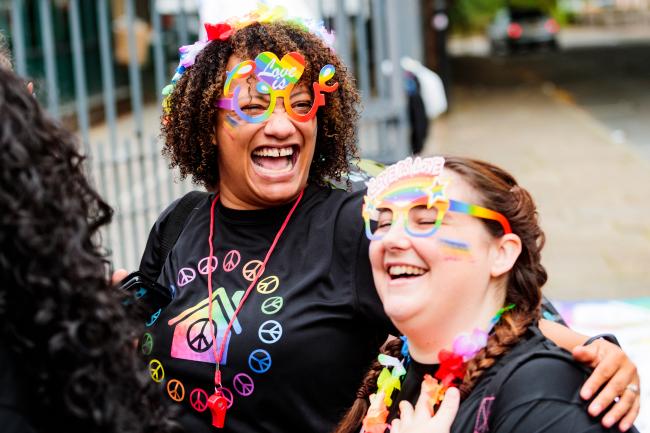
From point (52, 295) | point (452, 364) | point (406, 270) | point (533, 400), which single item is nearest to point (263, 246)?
point (406, 270)

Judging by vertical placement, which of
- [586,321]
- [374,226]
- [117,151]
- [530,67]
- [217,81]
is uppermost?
[217,81]

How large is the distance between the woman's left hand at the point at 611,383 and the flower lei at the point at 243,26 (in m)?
1.27

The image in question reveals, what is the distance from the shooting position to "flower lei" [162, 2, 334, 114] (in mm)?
2740

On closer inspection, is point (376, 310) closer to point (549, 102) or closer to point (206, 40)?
point (206, 40)

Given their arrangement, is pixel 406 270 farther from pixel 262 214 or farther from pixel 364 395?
pixel 262 214

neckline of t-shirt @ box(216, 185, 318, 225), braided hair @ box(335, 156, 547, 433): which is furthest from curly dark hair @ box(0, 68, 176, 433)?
neckline of t-shirt @ box(216, 185, 318, 225)

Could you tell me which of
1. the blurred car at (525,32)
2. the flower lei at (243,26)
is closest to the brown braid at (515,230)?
the flower lei at (243,26)

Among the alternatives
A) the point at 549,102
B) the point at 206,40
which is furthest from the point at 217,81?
the point at 549,102

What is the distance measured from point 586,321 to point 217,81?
10.4 feet

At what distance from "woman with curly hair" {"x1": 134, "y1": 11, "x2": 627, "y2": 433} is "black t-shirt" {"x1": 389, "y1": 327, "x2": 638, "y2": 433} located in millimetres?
488

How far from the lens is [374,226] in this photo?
2383 mm

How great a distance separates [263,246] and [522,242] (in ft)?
2.50

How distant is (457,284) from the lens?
6.69ft

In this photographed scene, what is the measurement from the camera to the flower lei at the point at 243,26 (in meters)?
2.74
